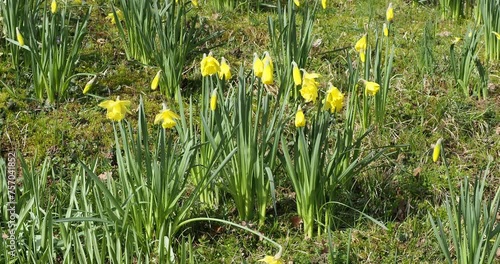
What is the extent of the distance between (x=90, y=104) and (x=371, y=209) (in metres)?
1.82

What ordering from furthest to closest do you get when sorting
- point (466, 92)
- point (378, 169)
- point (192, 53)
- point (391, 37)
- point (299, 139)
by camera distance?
1. point (391, 37)
2. point (192, 53)
3. point (466, 92)
4. point (378, 169)
5. point (299, 139)

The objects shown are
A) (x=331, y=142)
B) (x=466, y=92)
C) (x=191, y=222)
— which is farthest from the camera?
(x=466, y=92)

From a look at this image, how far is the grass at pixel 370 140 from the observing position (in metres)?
3.15

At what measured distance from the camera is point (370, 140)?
151 inches

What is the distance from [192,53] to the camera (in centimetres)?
461

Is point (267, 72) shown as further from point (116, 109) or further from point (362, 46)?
point (362, 46)

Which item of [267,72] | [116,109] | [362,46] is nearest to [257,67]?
[267,72]

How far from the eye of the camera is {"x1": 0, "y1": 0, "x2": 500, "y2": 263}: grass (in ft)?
10.3

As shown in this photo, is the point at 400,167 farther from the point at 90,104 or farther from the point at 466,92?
the point at 90,104

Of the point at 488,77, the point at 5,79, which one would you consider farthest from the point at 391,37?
the point at 5,79

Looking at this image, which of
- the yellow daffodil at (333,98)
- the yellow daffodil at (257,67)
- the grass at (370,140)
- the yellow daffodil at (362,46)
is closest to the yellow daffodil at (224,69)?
the yellow daffodil at (257,67)

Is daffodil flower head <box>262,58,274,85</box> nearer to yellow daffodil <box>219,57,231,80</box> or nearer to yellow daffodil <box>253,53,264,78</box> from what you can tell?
yellow daffodil <box>253,53,264,78</box>

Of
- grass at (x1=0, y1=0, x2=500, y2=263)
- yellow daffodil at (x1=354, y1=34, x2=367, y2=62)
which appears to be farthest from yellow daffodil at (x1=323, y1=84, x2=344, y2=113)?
yellow daffodil at (x1=354, y1=34, x2=367, y2=62)

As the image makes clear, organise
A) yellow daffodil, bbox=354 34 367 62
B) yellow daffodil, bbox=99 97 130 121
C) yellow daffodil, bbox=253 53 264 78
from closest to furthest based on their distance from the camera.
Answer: yellow daffodil, bbox=99 97 130 121 → yellow daffodil, bbox=253 53 264 78 → yellow daffodil, bbox=354 34 367 62
